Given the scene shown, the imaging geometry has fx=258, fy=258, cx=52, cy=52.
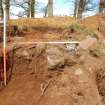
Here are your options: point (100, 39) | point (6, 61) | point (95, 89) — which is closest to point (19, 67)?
point (6, 61)

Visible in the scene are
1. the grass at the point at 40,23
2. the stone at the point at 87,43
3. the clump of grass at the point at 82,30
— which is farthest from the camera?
the grass at the point at 40,23

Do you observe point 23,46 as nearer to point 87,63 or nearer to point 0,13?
point 87,63

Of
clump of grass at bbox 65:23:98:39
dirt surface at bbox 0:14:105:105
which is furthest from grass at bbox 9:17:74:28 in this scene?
dirt surface at bbox 0:14:105:105

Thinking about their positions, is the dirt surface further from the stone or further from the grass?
the grass

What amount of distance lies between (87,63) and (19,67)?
153 cm

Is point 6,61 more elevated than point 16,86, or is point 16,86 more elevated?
point 6,61

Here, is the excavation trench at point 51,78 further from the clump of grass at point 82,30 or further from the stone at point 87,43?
the clump of grass at point 82,30

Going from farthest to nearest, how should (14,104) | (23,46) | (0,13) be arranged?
(0,13), (23,46), (14,104)

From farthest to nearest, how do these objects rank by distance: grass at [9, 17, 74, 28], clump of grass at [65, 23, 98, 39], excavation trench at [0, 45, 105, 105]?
grass at [9, 17, 74, 28] < clump of grass at [65, 23, 98, 39] < excavation trench at [0, 45, 105, 105]

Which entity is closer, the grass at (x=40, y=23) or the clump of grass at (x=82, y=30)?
the clump of grass at (x=82, y=30)

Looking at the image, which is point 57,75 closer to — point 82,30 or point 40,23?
point 82,30

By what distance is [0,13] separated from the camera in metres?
15.8

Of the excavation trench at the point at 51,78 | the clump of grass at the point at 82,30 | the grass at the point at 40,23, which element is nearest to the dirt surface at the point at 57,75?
the excavation trench at the point at 51,78

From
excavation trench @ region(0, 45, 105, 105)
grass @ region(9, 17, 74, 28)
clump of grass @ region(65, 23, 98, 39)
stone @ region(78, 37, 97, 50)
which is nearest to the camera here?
excavation trench @ region(0, 45, 105, 105)
